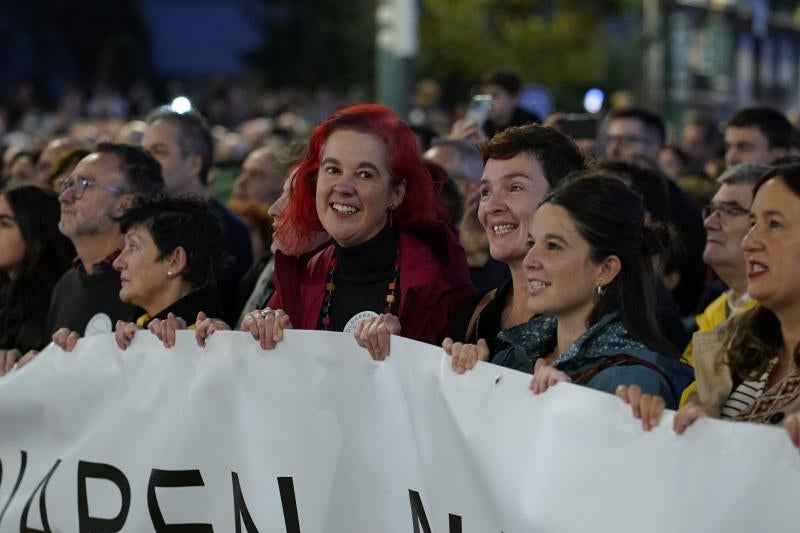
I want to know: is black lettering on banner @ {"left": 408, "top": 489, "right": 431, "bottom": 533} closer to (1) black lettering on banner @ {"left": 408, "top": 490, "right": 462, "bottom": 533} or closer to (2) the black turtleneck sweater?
(1) black lettering on banner @ {"left": 408, "top": 490, "right": 462, "bottom": 533}

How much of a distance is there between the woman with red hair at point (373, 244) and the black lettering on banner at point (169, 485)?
0.57 m

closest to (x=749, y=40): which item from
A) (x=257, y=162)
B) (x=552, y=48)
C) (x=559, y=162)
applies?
(x=552, y=48)

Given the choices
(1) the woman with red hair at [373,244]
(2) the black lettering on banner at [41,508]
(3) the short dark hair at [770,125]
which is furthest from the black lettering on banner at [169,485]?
(3) the short dark hair at [770,125]

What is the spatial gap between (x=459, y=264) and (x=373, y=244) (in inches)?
11.5

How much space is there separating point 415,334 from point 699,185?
4359mm

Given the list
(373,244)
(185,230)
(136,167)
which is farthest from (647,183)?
(136,167)

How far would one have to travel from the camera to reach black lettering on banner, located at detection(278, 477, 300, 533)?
448 cm

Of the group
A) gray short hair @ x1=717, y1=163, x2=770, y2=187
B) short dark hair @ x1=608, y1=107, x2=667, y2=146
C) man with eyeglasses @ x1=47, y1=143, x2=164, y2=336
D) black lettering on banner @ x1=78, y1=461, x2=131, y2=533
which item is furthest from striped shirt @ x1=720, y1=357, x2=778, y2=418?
short dark hair @ x1=608, y1=107, x2=667, y2=146

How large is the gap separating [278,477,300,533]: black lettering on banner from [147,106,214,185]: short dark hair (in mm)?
4054

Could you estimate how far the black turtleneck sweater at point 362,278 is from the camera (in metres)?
5.02

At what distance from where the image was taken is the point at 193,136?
8.33 metres

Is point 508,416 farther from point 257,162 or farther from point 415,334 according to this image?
point 257,162

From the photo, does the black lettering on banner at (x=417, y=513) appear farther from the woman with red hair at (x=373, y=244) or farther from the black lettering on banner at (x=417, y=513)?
the woman with red hair at (x=373, y=244)

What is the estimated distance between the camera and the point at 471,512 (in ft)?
13.5
